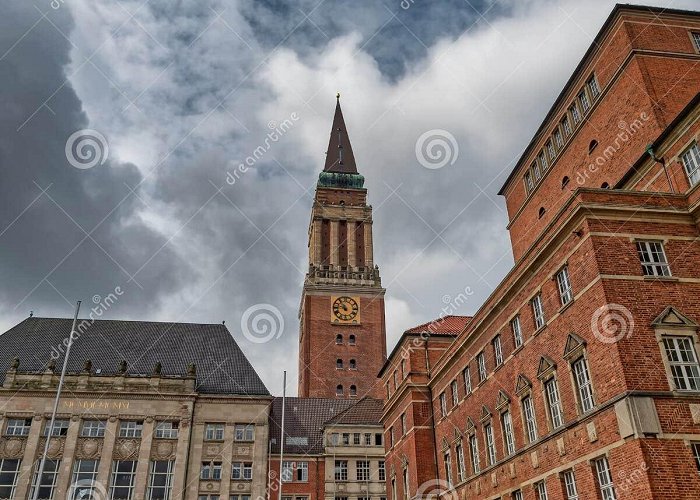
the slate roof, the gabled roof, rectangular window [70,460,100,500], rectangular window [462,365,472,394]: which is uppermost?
the slate roof

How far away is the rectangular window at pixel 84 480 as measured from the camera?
167 feet

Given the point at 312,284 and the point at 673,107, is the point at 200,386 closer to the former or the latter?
the point at 312,284

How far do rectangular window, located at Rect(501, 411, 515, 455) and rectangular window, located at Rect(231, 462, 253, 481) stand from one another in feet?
104

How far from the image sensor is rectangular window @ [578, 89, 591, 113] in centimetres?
3416

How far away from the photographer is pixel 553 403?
2455 cm

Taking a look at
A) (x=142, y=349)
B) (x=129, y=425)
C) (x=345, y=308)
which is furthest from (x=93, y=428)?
(x=345, y=308)

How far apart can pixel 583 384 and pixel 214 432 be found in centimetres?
4142

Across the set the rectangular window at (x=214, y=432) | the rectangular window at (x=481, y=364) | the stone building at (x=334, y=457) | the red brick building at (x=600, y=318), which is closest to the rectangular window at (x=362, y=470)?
the stone building at (x=334, y=457)

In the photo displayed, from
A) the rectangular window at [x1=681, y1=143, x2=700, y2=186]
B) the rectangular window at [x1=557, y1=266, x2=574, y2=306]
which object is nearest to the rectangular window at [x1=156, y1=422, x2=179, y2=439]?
the rectangular window at [x1=557, y1=266, x2=574, y2=306]

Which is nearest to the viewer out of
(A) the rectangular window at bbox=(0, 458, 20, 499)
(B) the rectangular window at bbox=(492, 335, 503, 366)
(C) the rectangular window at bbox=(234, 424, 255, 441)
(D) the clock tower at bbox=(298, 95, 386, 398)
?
(B) the rectangular window at bbox=(492, 335, 503, 366)

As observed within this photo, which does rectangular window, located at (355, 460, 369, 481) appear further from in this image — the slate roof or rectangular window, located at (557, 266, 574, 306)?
rectangular window, located at (557, 266, 574, 306)

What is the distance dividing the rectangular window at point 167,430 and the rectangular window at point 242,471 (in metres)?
5.98

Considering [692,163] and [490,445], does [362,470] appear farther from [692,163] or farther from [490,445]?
[692,163]

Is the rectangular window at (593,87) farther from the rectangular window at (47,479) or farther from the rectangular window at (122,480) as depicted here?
the rectangular window at (47,479)
